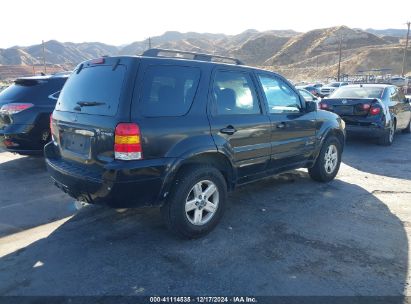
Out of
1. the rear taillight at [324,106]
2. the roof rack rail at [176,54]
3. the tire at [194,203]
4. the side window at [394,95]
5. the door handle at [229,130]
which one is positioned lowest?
the tire at [194,203]

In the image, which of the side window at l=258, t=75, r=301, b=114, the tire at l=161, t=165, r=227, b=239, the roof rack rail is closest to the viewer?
the tire at l=161, t=165, r=227, b=239

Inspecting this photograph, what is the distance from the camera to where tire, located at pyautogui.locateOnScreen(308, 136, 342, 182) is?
5.98 metres

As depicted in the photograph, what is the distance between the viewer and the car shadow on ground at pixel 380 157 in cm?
726

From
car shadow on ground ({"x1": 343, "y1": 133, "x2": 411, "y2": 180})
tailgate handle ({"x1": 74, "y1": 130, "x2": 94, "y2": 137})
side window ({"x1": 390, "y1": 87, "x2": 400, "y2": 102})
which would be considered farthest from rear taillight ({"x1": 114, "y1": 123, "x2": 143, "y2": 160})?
side window ({"x1": 390, "y1": 87, "x2": 400, "y2": 102})

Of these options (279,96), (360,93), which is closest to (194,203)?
(279,96)

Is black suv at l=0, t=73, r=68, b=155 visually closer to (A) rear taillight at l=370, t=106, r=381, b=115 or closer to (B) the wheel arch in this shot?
(B) the wheel arch

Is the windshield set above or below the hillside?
below

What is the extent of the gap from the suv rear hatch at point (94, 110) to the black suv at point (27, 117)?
2.45 m

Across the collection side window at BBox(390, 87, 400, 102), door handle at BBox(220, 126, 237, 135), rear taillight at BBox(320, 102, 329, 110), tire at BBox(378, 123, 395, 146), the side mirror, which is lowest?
tire at BBox(378, 123, 395, 146)

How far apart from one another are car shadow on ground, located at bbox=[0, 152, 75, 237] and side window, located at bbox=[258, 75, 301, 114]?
9.59 ft

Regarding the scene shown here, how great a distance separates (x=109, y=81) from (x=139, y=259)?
173 cm

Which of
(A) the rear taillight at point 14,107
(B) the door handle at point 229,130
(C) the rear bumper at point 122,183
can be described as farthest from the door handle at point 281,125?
(A) the rear taillight at point 14,107

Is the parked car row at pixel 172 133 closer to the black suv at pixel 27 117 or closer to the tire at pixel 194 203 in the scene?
the tire at pixel 194 203

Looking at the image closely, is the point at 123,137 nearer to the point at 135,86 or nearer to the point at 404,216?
the point at 135,86
